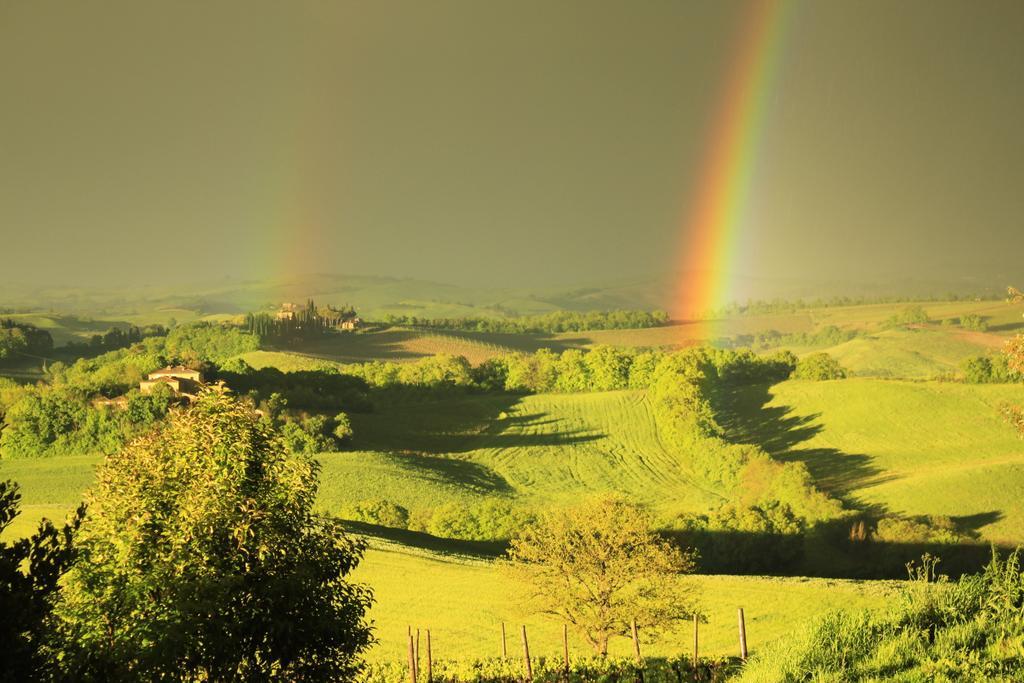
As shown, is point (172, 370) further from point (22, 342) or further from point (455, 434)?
point (22, 342)

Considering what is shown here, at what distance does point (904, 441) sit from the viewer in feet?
314

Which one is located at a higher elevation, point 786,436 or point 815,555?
point 786,436

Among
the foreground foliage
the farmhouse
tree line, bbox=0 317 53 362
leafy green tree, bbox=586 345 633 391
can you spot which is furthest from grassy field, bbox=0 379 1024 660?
tree line, bbox=0 317 53 362

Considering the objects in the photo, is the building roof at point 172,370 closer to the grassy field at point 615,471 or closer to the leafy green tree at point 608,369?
the grassy field at point 615,471

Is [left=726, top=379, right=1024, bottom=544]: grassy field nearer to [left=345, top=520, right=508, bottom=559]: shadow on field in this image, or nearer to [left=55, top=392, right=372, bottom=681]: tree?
[left=345, top=520, right=508, bottom=559]: shadow on field

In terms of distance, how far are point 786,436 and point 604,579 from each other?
7507 centimetres

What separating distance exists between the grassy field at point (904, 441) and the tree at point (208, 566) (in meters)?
58.9

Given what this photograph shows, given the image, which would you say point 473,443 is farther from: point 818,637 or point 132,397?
point 818,637

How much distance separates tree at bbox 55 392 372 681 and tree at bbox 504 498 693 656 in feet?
58.1

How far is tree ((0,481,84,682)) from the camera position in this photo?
515 inches

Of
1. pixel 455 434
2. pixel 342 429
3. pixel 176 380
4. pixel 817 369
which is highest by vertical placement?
pixel 176 380

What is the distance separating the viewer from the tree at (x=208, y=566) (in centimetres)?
1627

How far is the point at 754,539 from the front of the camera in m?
56.3

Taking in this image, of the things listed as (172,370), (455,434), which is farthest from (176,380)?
(455,434)
